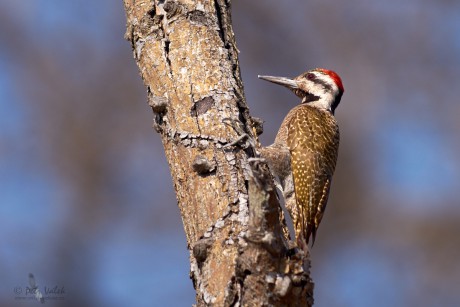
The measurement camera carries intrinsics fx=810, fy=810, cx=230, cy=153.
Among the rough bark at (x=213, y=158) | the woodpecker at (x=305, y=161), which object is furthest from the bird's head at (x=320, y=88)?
the rough bark at (x=213, y=158)

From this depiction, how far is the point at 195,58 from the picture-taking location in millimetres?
3605

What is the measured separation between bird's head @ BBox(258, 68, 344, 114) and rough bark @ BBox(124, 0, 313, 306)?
2225 millimetres

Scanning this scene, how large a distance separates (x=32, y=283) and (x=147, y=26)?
4.43 metres

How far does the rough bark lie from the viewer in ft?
8.80

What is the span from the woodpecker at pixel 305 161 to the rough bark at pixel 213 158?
55.8 inches

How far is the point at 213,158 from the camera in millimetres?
3316

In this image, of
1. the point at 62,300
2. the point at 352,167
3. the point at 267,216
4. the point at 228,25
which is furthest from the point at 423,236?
the point at 267,216

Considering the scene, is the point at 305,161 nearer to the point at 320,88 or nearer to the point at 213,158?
the point at 320,88

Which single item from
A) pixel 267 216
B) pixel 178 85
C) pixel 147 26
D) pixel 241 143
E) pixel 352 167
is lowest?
pixel 267 216

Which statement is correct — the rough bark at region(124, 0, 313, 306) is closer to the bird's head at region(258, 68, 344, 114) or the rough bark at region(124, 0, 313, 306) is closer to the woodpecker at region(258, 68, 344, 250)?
the woodpecker at region(258, 68, 344, 250)

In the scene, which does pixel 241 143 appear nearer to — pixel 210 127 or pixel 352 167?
pixel 210 127

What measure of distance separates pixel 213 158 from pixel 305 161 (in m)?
2.11

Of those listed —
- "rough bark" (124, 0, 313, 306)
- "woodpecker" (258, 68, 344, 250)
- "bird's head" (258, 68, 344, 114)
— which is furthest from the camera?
"bird's head" (258, 68, 344, 114)

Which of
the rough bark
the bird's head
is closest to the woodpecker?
the bird's head
